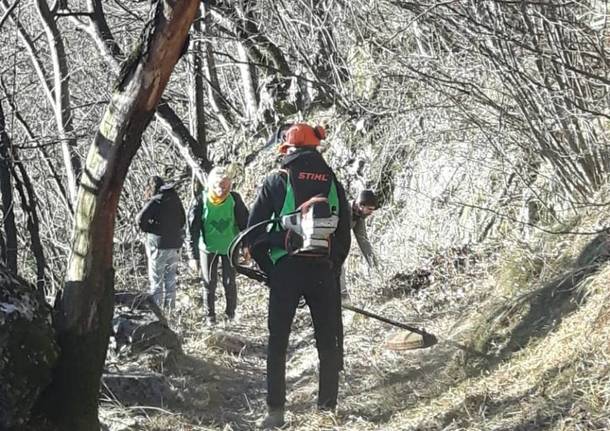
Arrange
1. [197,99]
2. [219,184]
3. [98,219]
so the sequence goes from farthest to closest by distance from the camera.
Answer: [197,99]
[219,184]
[98,219]

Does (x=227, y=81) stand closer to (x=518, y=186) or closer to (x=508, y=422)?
(x=518, y=186)

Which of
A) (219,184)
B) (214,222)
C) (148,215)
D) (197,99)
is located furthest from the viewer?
(197,99)

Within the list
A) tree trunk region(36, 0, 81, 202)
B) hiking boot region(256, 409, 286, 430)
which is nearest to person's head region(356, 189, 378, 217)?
tree trunk region(36, 0, 81, 202)

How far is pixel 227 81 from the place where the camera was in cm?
1797

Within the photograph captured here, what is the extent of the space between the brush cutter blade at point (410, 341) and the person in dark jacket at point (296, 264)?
60.6 inches

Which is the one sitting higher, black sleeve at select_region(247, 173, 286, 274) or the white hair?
the white hair

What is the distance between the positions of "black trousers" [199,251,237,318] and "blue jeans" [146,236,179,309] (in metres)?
0.34

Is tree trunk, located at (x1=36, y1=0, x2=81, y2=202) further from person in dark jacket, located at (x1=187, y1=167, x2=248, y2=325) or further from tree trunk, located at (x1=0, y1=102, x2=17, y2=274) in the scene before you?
tree trunk, located at (x1=0, y1=102, x2=17, y2=274)

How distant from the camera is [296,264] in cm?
603

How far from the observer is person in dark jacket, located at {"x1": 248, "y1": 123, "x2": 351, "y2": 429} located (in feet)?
19.8

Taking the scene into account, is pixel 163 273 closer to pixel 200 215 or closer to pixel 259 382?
pixel 200 215

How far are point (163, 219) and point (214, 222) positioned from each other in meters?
0.67

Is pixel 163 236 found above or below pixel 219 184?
below

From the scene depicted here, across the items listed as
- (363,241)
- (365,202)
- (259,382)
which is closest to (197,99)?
(363,241)
